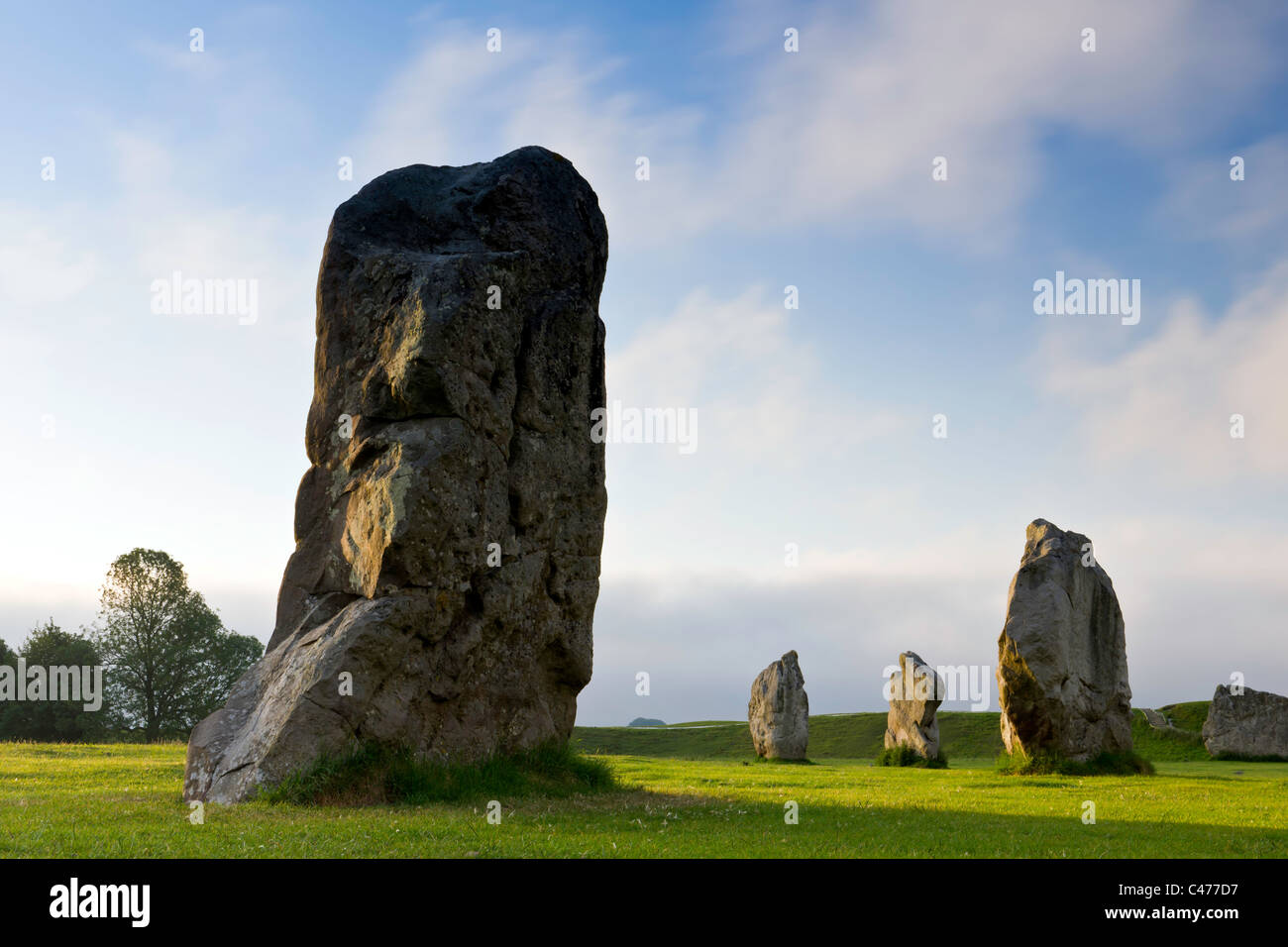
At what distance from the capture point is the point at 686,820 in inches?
489

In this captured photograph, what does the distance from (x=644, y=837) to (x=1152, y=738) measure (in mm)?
37510

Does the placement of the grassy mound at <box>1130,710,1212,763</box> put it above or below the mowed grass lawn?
below

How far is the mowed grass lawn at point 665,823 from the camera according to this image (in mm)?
9492

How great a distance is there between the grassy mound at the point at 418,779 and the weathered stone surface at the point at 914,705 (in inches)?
790

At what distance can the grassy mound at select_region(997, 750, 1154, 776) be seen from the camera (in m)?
23.6

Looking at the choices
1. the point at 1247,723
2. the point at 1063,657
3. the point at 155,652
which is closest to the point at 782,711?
the point at 1063,657

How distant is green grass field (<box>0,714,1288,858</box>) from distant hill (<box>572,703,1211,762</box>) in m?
20.1

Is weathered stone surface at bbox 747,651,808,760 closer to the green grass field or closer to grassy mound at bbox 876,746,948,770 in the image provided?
grassy mound at bbox 876,746,948,770

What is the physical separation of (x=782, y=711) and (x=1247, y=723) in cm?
1716

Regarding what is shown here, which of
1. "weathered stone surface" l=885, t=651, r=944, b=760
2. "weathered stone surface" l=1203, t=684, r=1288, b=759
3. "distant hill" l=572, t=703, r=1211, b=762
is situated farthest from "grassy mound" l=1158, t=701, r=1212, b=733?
"weathered stone surface" l=885, t=651, r=944, b=760
